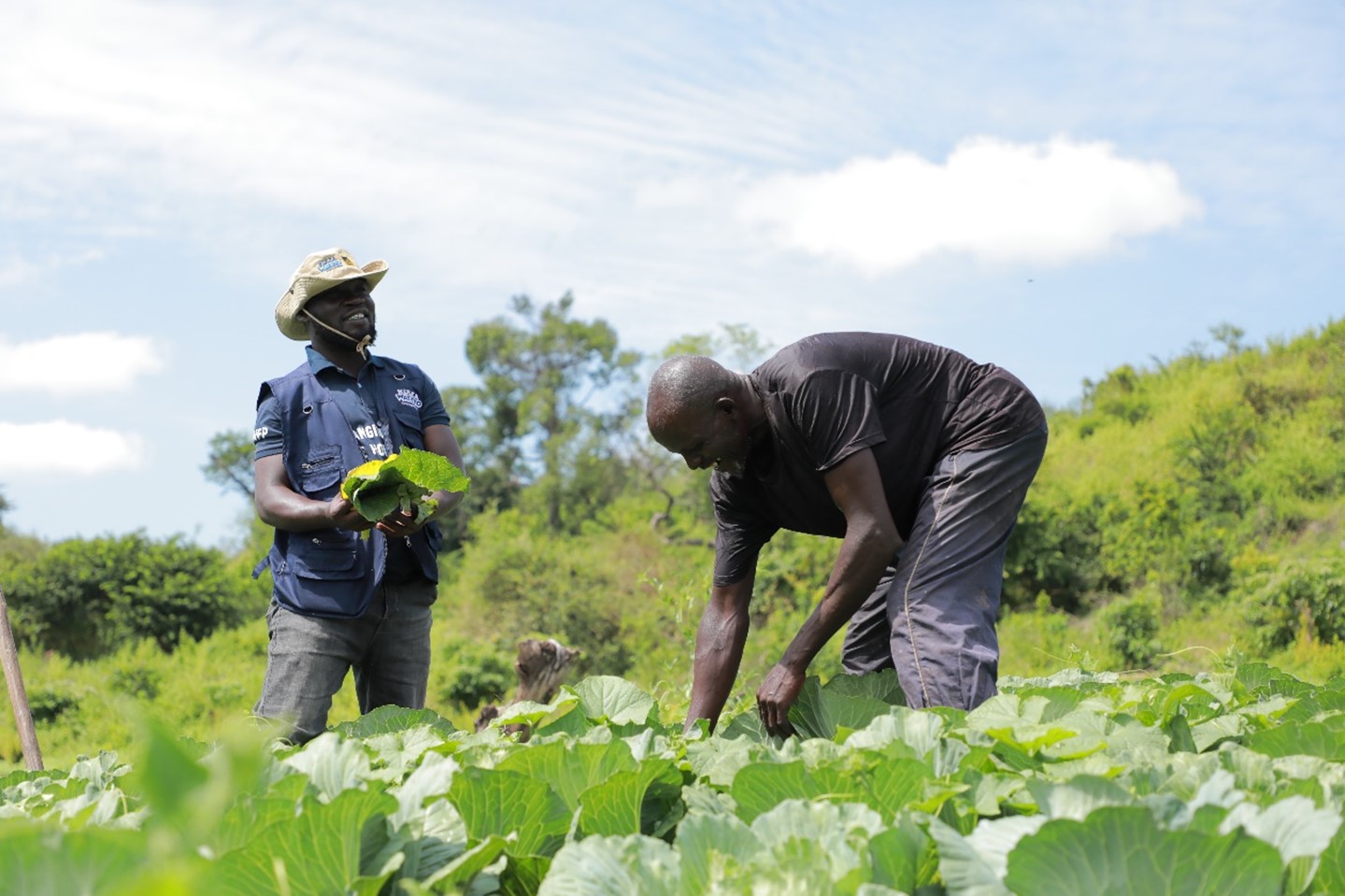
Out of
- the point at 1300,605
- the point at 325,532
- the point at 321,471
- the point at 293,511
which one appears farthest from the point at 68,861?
the point at 1300,605

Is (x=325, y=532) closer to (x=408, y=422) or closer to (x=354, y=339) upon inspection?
(x=408, y=422)

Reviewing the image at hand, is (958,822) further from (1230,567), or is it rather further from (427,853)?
(1230,567)

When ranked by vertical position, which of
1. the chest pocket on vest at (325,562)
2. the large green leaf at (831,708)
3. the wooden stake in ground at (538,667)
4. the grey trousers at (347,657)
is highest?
the chest pocket on vest at (325,562)

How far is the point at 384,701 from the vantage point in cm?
411

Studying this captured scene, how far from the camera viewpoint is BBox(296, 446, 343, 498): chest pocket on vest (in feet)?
13.1

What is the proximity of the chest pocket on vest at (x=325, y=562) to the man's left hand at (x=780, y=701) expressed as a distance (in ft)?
5.29

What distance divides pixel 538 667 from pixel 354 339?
3220 mm

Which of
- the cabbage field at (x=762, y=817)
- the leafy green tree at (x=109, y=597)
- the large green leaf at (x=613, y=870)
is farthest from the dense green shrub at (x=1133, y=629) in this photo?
the leafy green tree at (x=109, y=597)

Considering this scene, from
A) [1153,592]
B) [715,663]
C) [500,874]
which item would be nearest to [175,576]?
[1153,592]

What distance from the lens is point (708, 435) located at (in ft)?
10.6

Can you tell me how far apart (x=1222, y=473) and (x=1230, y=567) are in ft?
7.59

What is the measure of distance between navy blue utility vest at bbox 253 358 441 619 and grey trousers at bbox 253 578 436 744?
7cm

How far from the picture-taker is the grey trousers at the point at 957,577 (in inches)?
122

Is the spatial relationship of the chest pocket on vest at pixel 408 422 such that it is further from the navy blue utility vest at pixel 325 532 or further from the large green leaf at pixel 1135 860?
the large green leaf at pixel 1135 860
